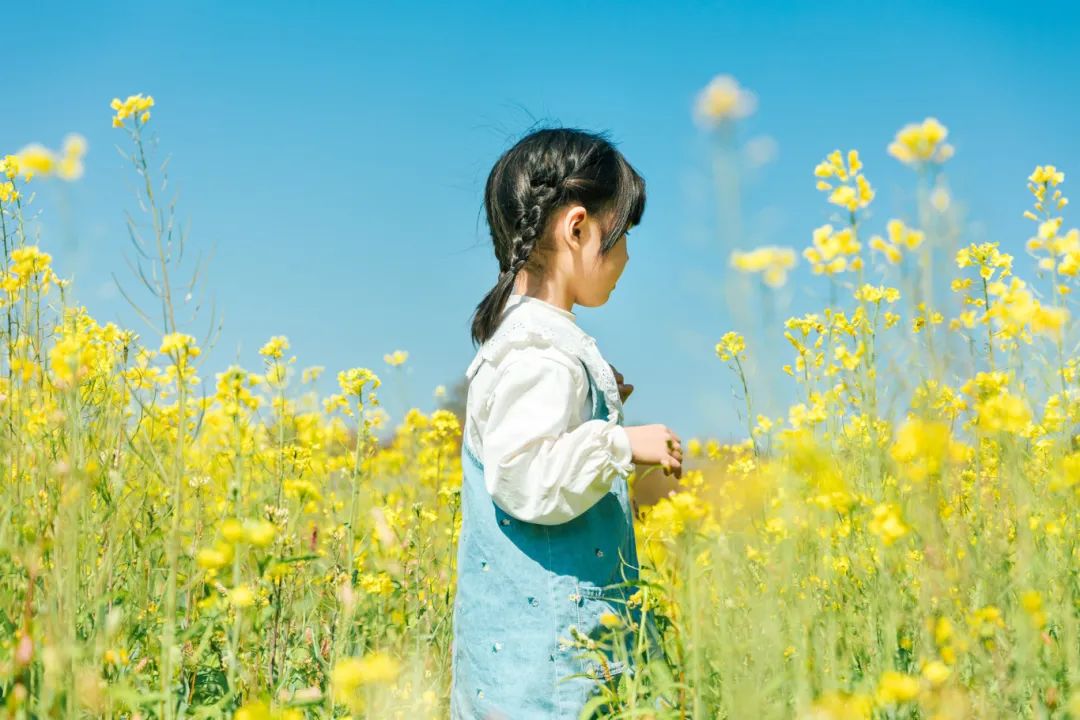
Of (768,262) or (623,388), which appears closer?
(768,262)

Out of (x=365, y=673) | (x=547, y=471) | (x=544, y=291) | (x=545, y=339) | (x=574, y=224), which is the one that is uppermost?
(x=574, y=224)

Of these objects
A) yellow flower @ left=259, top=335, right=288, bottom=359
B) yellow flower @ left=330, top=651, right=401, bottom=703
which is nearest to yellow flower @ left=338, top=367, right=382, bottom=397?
yellow flower @ left=259, top=335, right=288, bottom=359

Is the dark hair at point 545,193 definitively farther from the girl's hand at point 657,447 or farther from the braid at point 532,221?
the girl's hand at point 657,447

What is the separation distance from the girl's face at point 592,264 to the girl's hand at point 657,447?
48cm

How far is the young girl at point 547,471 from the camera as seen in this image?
1938 mm

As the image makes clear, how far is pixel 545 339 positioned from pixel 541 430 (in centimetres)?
25

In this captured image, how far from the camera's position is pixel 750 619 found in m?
1.30

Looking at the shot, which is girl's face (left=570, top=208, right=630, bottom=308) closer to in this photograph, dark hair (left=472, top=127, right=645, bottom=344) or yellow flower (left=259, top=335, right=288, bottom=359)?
dark hair (left=472, top=127, right=645, bottom=344)

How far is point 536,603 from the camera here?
2.01m

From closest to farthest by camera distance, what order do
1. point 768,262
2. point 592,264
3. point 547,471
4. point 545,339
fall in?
point 768,262 < point 547,471 < point 545,339 < point 592,264

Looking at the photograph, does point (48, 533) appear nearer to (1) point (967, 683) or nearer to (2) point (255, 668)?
(2) point (255, 668)

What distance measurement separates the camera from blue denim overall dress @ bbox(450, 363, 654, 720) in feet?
6.43

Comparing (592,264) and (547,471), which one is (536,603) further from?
(592,264)

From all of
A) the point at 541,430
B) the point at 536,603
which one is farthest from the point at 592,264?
the point at 536,603
